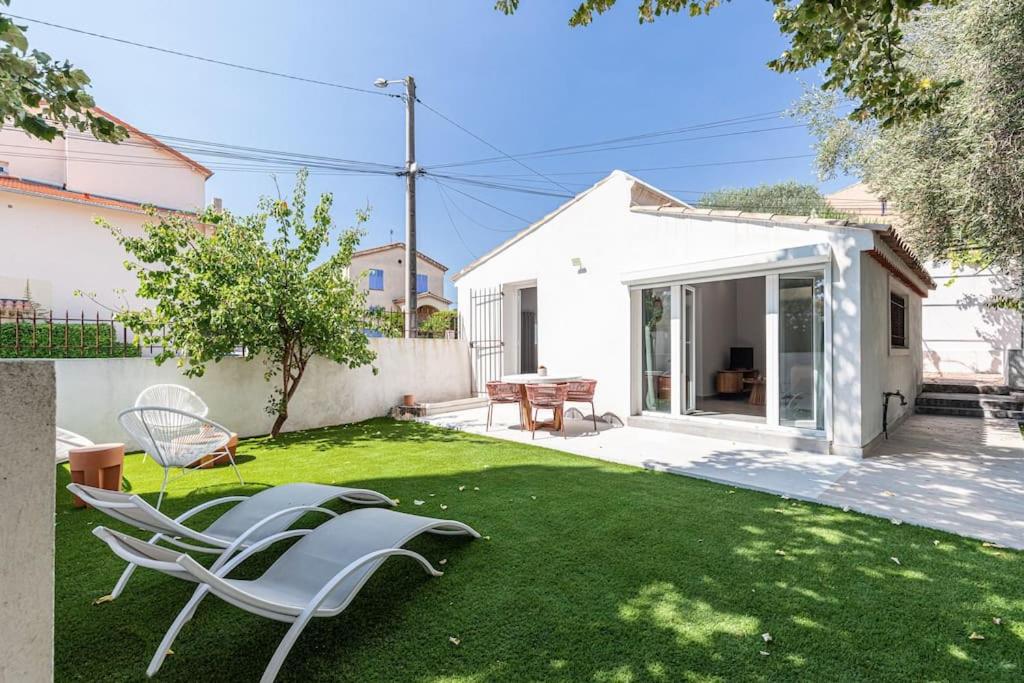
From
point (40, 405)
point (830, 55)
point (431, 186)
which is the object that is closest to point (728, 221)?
point (830, 55)

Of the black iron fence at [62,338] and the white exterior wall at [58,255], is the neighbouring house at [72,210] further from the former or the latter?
the black iron fence at [62,338]

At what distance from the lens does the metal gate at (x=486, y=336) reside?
489 inches

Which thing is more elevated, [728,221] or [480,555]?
[728,221]

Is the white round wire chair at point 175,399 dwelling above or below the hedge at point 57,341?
below

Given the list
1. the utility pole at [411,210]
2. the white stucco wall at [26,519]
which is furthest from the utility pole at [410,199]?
the white stucco wall at [26,519]

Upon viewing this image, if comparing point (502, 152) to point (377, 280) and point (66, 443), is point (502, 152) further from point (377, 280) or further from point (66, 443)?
point (66, 443)

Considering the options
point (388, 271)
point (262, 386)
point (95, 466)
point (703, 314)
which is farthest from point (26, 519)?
point (388, 271)

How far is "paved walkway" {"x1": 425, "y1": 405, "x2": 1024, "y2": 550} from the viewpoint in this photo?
4598 millimetres

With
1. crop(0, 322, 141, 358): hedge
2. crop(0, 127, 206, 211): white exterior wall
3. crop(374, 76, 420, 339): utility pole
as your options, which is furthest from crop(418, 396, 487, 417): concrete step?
crop(0, 127, 206, 211): white exterior wall

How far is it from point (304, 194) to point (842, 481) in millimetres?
→ 9448

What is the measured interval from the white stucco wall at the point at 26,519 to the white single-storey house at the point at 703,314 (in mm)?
8041

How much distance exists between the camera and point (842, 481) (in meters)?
5.59

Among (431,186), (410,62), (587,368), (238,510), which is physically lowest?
(238,510)

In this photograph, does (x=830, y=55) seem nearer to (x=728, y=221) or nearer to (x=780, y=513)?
(x=728, y=221)
